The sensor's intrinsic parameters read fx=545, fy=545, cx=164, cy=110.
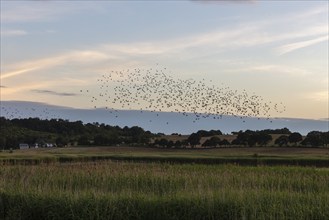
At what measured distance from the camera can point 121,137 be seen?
98750 millimetres

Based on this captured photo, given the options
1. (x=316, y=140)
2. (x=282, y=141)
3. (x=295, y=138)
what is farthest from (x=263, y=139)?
(x=316, y=140)

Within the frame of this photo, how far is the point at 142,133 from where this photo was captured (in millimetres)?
103938

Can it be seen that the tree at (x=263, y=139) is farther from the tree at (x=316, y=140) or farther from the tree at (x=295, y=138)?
the tree at (x=316, y=140)

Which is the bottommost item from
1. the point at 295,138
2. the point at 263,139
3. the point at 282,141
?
the point at 282,141

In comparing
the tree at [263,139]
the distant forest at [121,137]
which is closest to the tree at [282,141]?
the distant forest at [121,137]

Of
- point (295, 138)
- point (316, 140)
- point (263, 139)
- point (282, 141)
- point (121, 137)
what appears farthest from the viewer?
point (121, 137)

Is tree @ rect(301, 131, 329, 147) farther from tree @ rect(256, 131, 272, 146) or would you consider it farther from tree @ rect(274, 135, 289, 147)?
tree @ rect(256, 131, 272, 146)

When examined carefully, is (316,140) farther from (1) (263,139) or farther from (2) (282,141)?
(1) (263,139)

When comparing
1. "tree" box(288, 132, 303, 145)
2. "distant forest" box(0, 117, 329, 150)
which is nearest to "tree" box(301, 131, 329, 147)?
"distant forest" box(0, 117, 329, 150)

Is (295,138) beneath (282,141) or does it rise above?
above

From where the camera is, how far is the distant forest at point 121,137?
81.2m

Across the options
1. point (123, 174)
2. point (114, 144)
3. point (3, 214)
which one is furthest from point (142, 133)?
point (3, 214)

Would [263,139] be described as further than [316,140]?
Yes

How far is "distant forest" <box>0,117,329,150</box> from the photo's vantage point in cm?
8119
